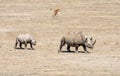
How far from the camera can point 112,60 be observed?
22.5 metres

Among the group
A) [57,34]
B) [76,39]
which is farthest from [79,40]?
[57,34]

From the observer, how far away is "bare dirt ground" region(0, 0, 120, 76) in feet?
66.4

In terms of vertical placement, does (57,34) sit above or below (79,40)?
below

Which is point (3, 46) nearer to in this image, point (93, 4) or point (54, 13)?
point (54, 13)

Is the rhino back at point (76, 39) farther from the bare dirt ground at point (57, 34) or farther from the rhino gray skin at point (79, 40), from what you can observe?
the bare dirt ground at point (57, 34)

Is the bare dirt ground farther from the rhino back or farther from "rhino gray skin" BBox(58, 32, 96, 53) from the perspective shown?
the rhino back

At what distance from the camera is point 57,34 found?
1346 inches

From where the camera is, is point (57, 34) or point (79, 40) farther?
point (57, 34)

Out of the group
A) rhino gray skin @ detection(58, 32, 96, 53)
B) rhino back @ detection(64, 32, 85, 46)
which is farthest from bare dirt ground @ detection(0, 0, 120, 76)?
rhino back @ detection(64, 32, 85, 46)

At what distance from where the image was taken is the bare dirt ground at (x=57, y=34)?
20.2 metres

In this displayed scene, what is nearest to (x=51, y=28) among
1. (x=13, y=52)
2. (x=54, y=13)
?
(x=54, y=13)

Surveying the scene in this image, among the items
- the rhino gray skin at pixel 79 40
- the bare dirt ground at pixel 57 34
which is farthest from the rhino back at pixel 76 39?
the bare dirt ground at pixel 57 34

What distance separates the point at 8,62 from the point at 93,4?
1142 inches

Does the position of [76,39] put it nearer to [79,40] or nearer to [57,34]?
[79,40]
